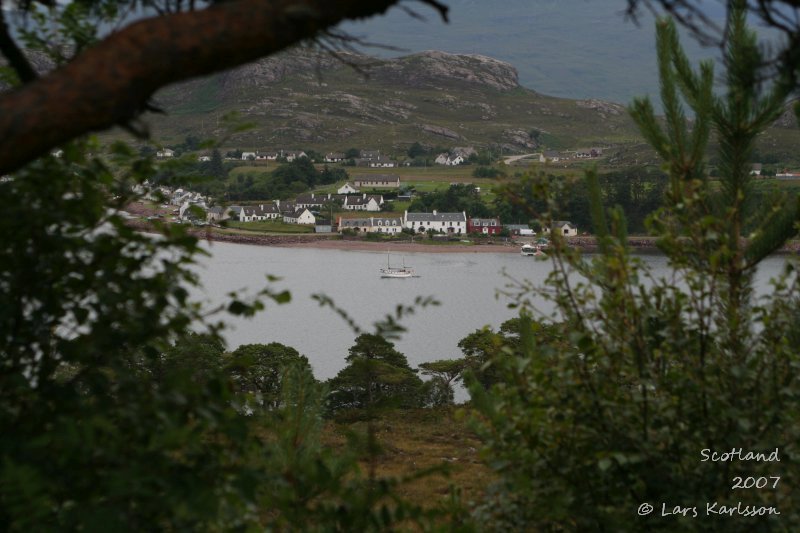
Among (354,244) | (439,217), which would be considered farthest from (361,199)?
(354,244)

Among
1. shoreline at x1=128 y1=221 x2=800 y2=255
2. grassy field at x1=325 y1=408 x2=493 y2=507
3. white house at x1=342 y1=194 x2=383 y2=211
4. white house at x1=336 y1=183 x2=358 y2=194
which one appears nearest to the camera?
grassy field at x1=325 y1=408 x2=493 y2=507

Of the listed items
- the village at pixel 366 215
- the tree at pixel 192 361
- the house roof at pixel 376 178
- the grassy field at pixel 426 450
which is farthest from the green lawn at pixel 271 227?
the tree at pixel 192 361

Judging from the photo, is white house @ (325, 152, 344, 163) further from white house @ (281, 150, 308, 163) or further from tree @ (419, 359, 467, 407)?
tree @ (419, 359, 467, 407)

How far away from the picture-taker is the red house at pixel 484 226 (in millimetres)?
58000

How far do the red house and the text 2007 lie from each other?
5442 centimetres

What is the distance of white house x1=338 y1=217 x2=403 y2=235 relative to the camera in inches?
2373

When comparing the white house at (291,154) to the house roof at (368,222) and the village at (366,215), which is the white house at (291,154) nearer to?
the village at (366,215)

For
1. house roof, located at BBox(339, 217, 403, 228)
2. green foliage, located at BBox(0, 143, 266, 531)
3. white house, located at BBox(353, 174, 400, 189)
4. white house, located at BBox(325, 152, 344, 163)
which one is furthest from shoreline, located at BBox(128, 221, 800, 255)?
green foliage, located at BBox(0, 143, 266, 531)

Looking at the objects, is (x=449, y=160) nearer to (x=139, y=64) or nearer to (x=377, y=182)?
(x=377, y=182)

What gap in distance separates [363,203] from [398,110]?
6607cm

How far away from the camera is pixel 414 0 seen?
8.06ft

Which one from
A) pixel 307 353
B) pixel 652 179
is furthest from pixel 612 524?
pixel 652 179

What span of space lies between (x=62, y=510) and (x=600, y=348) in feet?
5.93

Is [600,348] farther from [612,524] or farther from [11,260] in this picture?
[11,260]
